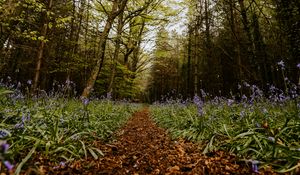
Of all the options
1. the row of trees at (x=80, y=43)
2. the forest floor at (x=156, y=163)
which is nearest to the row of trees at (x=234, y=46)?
the forest floor at (x=156, y=163)

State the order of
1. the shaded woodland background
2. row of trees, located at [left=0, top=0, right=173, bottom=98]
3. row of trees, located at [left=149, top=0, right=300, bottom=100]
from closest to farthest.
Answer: the shaded woodland background < row of trees, located at [left=149, top=0, right=300, bottom=100] < row of trees, located at [left=0, top=0, right=173, bottom=98]

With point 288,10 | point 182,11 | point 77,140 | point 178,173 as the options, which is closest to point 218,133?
point 178,173

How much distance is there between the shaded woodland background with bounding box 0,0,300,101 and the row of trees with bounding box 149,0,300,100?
56 millimetres

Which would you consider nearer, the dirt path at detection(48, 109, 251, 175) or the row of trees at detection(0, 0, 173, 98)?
the dirt path at detection(48, 109, 251, 175)

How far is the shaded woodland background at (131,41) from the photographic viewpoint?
9.53 meters

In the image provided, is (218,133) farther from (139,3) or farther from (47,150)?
(139,3)

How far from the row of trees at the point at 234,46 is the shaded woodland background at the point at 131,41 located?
0.06 meters

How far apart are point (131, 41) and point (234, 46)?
28.4 ft

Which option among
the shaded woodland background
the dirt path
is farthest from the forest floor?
the shaded woodland background

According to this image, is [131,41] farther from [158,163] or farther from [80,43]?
[158,163]

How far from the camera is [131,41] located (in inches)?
766

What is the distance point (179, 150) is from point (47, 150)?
2.08 meters

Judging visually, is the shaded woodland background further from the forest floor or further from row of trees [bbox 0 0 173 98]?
the forest floor

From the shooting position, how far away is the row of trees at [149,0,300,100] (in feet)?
32.7
